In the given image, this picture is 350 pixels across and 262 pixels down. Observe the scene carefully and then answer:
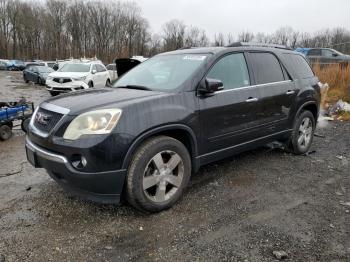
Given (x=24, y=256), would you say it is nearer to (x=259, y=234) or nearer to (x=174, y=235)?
(x=174, y=235)

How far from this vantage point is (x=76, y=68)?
16.9 meters

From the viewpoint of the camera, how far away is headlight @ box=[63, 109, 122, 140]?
315cm

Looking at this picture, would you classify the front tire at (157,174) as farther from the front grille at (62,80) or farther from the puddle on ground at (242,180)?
the front grille at (62,80)

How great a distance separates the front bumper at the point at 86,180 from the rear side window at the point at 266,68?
8.20 feet

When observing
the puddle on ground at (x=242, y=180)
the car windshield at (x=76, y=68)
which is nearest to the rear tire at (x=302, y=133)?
the puddle on ground at (x=242, y=180)

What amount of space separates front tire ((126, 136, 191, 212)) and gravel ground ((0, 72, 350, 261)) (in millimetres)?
178

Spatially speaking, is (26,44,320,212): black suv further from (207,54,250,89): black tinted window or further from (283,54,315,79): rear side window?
(283,54,315,79): rear side window

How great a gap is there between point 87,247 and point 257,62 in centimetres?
327

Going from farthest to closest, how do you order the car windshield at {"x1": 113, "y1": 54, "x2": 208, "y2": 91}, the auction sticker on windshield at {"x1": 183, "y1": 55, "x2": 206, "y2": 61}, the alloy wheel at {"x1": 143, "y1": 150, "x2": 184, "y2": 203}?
1. the auction sticker on windshield at {"x1": 183, "y1": 55, "x2": 206, "y2": 61}
2. the car windshield at {"x1": 113, "y1": 54, "x2": 208, "y2": 91}
3. the alloy wheel at {"x1": 143, "y1": 150, "x2": 184, "y2": 203}

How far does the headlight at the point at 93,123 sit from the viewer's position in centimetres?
315

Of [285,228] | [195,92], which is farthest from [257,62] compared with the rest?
[285,228]

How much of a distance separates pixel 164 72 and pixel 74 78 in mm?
12118

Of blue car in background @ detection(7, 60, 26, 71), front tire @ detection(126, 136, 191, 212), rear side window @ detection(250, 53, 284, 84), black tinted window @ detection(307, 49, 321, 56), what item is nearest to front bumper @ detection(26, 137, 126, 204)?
front tire @ detection(126, 136, 191, 212)

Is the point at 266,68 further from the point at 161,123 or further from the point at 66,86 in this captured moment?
the point at 66,86
